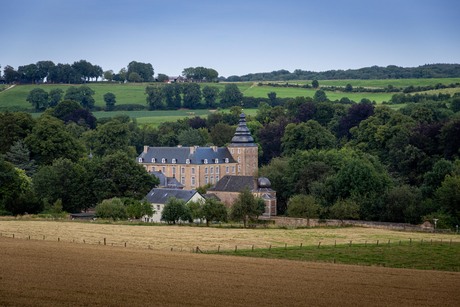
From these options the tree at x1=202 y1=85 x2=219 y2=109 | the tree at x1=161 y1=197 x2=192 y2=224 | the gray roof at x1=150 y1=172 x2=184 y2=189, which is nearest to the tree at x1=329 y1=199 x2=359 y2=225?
the tree at x1=161 y1=197 x2=192 y2=224

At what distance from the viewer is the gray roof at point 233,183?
101 m

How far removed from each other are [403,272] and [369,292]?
24.2 feet

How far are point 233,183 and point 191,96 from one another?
82.4 meters

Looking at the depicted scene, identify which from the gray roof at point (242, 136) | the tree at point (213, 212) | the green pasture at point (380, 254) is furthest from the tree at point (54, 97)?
the green pasture at point (380, 254)

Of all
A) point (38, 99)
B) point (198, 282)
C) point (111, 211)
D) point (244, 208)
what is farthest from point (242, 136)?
point (198, 282)

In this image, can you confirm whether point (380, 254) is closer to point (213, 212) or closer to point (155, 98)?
point (213, 212)

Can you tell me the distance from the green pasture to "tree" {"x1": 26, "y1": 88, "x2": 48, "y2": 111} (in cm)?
12209

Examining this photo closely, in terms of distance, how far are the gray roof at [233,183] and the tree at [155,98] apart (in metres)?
78.1

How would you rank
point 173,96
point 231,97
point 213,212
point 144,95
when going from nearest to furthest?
point 213,212 → point 231,97 → point 173,96 → point 144,95

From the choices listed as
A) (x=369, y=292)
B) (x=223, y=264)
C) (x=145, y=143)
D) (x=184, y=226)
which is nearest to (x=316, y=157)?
(x=184, y=226)

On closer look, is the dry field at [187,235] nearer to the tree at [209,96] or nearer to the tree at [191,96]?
the tree at [191,96]

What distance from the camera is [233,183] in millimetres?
102375

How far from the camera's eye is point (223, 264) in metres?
45.6

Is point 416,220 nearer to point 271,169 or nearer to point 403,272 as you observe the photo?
point 271,169
